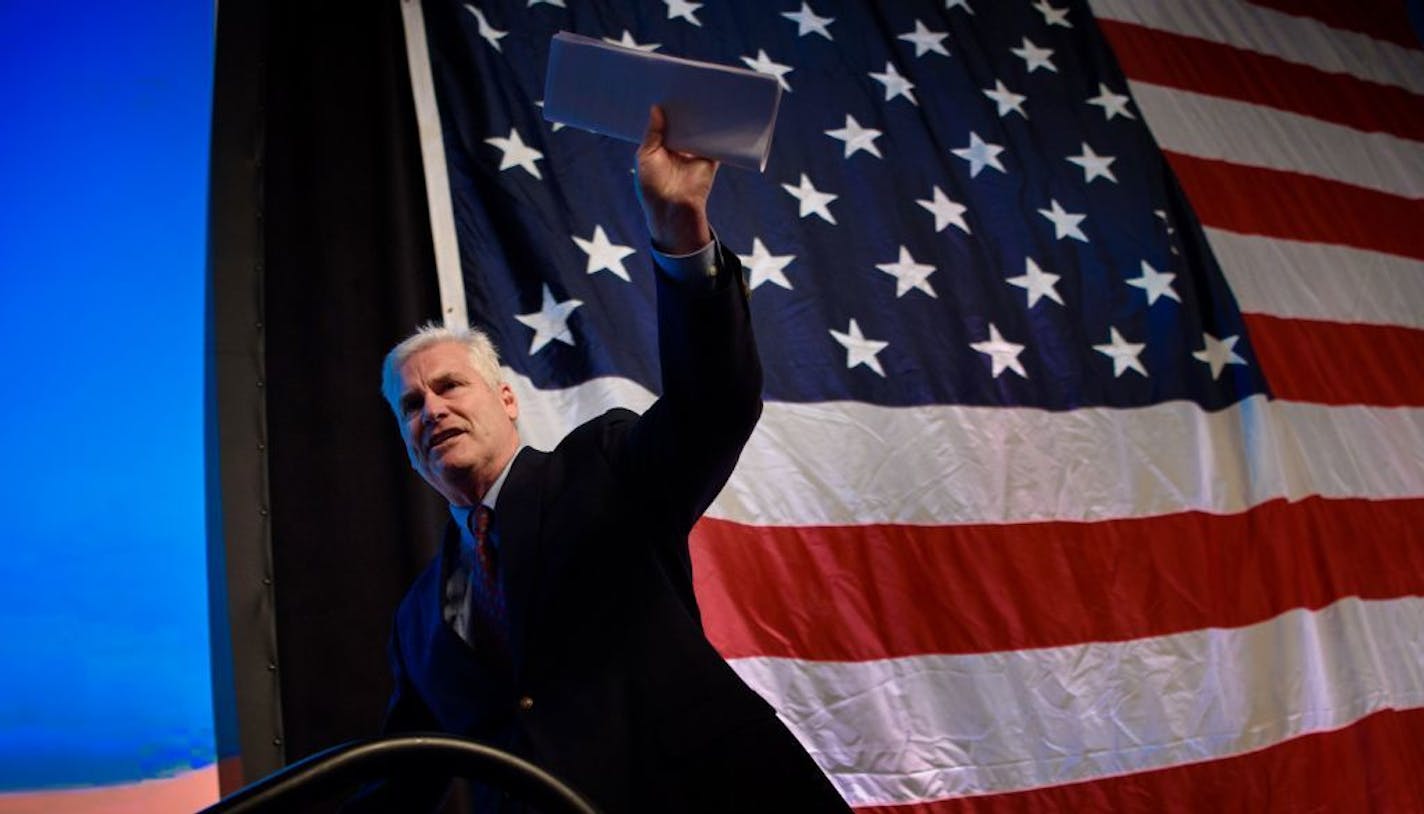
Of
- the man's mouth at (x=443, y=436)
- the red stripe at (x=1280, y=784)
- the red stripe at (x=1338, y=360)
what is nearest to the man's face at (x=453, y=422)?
the man's mouth at (x=443, y=436)

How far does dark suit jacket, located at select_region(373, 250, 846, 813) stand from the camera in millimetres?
1086

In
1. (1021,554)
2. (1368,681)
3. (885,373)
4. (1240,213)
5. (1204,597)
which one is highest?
(1240,213)

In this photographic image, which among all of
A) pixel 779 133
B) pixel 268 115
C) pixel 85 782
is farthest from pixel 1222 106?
pixel 85 782

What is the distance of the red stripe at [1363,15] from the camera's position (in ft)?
13.2

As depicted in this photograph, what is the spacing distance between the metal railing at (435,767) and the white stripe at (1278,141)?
3101 mm

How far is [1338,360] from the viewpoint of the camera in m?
3.24

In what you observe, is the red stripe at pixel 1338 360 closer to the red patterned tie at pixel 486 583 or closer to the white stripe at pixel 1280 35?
the white stripe at pixel 1280 35

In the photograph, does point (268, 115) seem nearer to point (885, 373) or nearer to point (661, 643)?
point (885, 373)

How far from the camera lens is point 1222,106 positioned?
11.7 ft

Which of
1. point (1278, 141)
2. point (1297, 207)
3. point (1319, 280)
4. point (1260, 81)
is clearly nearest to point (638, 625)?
point (1319, 280)

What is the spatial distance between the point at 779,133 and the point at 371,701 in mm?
1615

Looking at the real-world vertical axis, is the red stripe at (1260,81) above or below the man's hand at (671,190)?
above

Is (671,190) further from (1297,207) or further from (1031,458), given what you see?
(1297,207)

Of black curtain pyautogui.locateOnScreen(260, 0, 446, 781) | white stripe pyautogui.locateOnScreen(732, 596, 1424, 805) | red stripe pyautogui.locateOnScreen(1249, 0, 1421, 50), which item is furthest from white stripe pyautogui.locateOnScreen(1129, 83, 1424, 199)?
Result: black curtain pyautogui.locateOnScreen(260, 0, 446, 781)
